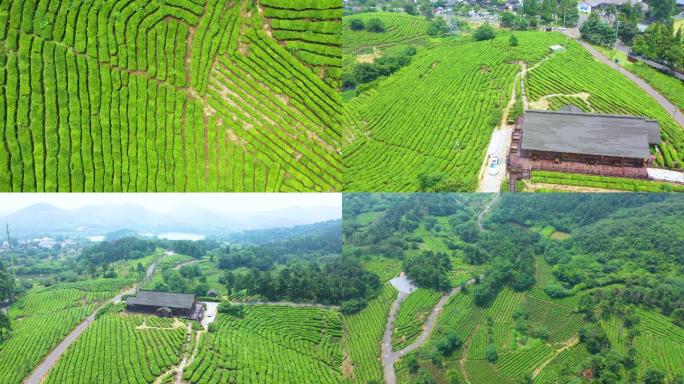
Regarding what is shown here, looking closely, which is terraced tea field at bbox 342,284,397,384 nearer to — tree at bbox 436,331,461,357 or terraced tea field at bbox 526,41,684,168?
tree at bbox 436,331,461,357

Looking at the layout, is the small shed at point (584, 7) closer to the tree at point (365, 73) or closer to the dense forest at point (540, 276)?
the tree at point (365, 73)

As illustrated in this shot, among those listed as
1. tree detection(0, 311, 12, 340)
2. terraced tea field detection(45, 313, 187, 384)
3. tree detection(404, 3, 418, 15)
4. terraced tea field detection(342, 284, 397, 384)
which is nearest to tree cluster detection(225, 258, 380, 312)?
terraced tea field detection(342, 284, 397, 384)

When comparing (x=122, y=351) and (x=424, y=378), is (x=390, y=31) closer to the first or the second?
(x=424, y=378)

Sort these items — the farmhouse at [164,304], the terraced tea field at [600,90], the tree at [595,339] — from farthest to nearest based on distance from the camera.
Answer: the terraced tea field at [600,90], the farmhouse at [164,304], the tree at [595,339]

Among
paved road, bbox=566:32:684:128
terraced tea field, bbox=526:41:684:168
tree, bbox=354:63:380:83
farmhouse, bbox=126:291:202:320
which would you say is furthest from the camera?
tree, bbox=354:63:380:83

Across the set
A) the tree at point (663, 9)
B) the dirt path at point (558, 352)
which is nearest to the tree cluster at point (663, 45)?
the tree at point (663, 9)

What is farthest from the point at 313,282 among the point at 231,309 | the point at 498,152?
the point at 498,152
